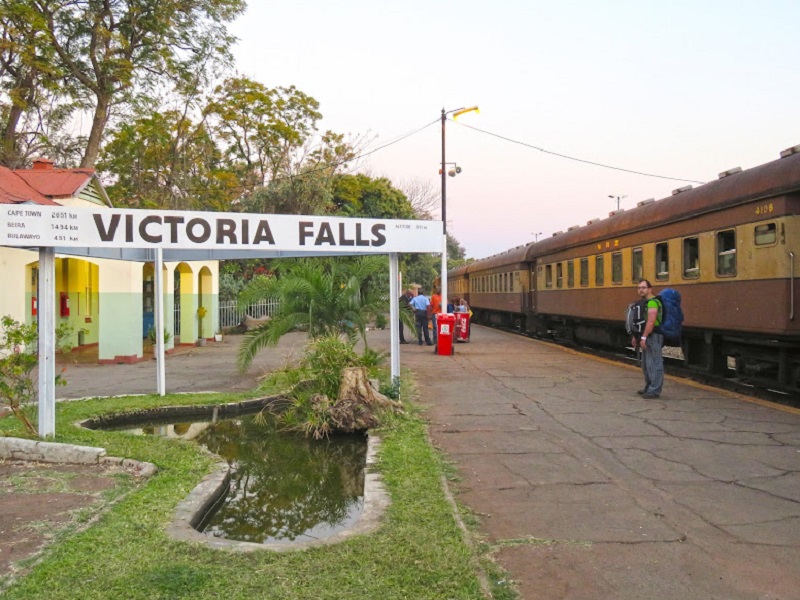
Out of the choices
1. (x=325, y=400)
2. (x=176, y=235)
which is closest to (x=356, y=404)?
(x=325, y=400)

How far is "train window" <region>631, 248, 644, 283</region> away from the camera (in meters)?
14.6

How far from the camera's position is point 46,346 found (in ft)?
26.8

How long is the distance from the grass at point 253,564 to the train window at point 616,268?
11.1 m

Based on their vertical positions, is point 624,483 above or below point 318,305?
below

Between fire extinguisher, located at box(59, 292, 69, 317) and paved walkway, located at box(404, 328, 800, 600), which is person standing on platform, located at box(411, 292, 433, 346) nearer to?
paved walkway, located at box(404, 328, 800, 600)

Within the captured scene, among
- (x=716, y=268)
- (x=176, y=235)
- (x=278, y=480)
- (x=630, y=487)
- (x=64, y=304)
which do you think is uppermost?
(x=176, y=235)

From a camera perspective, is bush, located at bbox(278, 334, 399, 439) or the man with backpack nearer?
bush, located at bbox(278, 334, 399, 439)

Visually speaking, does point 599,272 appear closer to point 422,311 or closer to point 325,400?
point 422,311

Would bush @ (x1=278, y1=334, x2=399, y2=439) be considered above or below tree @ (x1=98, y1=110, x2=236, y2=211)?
below

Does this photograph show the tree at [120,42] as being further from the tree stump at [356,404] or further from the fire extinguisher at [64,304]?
the tree stump at [356,404]

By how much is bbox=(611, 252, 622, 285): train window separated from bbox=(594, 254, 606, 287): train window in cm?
59

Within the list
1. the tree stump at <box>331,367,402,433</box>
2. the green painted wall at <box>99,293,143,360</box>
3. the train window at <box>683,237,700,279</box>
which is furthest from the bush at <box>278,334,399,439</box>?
the green painted wall at <box>99,293,143,360</box>

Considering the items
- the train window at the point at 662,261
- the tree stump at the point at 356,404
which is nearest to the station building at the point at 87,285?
the tree stump at the point at 356,404

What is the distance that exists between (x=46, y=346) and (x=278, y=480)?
10.3ft
